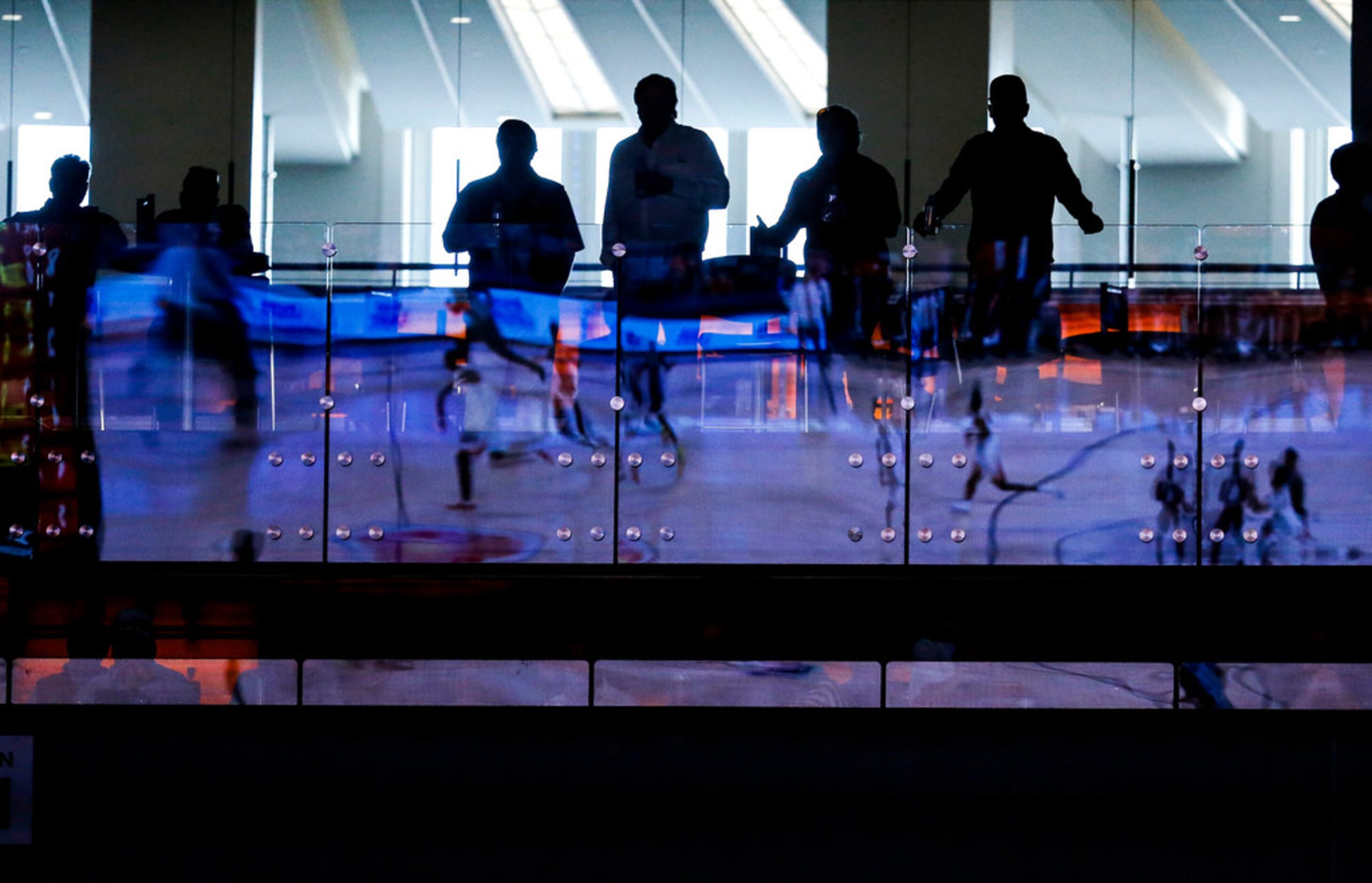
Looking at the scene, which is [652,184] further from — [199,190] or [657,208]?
[199,190]

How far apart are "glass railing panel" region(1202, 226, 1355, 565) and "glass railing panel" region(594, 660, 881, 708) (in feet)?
4.14

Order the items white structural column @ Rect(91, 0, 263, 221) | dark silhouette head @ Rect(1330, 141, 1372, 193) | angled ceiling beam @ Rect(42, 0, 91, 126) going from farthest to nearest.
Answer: angled ceiling beam @ Rect(42, 0, 91, 126) → white structural column @ Rect(91, 0, 263, 221) → dark silhouette head @ Rect(1330, 141, 1372, 193)

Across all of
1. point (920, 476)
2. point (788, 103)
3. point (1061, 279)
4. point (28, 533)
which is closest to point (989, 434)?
point (920, 476)

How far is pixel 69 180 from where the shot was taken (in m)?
5.60

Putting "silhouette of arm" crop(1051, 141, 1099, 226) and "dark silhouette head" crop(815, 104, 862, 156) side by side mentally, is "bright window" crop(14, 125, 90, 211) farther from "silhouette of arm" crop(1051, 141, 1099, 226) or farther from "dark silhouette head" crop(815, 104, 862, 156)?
"silhouette of arm" crop(1051, 141, 1099, 226)

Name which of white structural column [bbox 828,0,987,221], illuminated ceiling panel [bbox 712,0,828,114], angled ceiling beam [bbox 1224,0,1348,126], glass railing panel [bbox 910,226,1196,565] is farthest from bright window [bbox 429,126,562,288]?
glass railing panel [bbox 910,226,1196,565]

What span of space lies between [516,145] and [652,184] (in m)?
0.66

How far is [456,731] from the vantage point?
489cm

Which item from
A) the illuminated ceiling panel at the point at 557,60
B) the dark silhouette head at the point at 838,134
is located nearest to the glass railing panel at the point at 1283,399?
the dark silhouette head at the point at 838,134

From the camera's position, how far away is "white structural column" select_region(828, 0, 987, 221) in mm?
8938

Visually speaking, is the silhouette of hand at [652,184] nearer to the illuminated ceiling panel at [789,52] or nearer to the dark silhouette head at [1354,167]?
the dark silhouette head at [1354,167]

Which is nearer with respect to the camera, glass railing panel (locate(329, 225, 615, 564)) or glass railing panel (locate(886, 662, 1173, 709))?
glass railing panel (locate(329, 225, 615, 564))

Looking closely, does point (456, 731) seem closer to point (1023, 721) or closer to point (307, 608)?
point (307, 608)

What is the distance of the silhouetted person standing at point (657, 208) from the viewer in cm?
478
